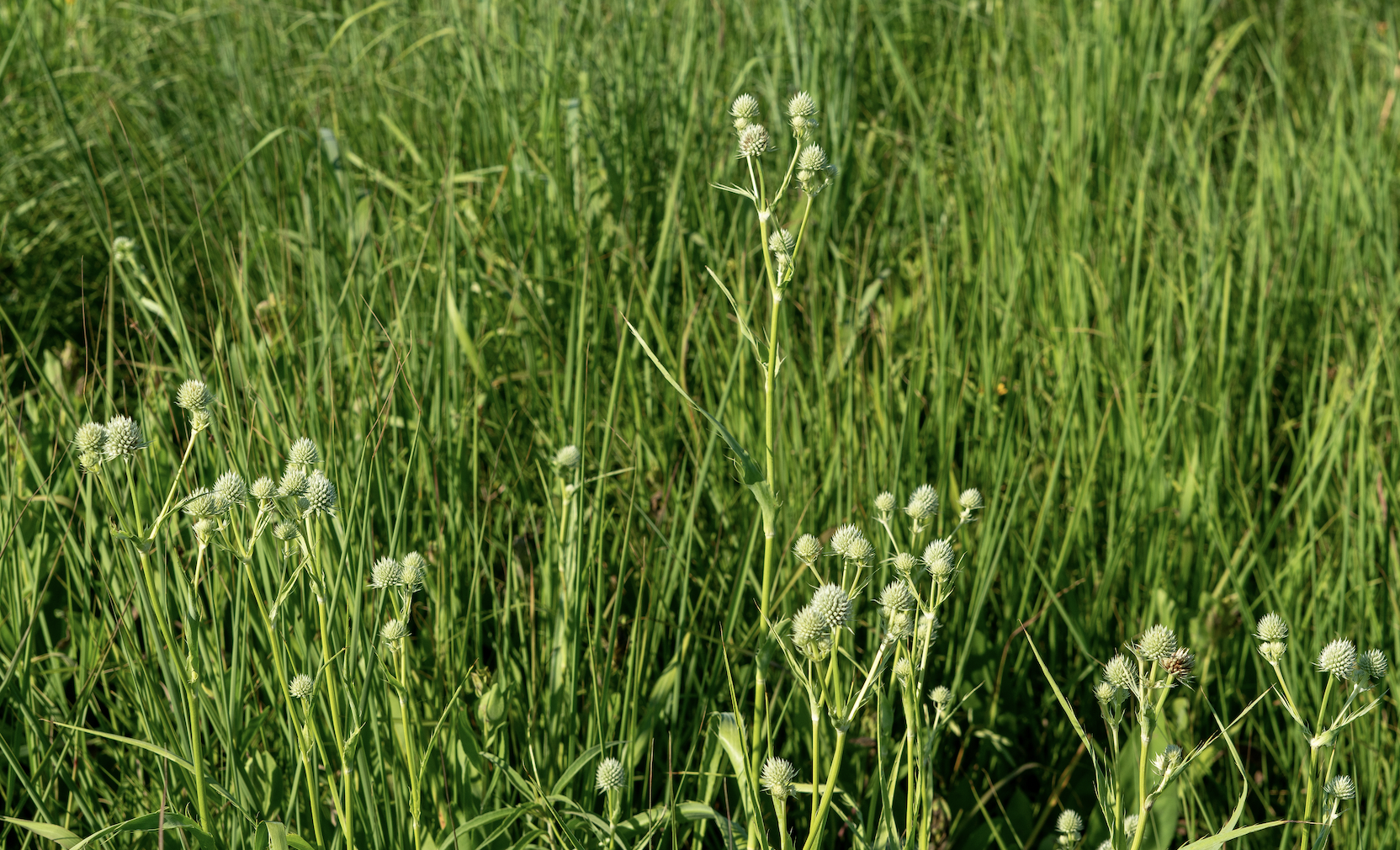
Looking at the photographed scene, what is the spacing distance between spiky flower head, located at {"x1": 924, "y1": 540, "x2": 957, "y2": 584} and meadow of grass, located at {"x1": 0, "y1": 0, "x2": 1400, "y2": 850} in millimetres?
175

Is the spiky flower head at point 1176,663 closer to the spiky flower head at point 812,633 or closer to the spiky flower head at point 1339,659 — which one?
the spiky flower head at point 1339,659

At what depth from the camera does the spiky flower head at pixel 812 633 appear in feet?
3.22

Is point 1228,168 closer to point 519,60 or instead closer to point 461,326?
point 519,60

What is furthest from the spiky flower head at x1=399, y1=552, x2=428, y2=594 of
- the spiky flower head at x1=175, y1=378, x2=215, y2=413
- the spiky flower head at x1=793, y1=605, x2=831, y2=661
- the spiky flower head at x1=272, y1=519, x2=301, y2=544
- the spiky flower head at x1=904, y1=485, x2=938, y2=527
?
the spiky flower head at x1=904, y1=485, x2=938, y2=527

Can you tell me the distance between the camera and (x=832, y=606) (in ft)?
3.28

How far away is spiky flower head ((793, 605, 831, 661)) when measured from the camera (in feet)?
3.22

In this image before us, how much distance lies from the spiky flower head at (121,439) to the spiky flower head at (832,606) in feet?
2.29

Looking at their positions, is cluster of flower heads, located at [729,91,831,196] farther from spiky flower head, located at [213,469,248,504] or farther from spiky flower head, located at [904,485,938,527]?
spiky flower head, located at [213,469,248,504]

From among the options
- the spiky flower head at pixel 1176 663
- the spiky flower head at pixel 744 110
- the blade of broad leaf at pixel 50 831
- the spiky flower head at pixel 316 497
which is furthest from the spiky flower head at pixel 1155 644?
the blade of broad leaf at pixel 50 831

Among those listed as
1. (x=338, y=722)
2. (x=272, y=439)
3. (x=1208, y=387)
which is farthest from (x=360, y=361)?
(x=1208, y=387)

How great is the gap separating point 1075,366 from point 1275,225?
3.50ft

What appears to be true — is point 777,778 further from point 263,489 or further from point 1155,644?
point 263,489

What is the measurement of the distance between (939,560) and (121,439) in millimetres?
842

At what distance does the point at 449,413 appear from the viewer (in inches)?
73.4
